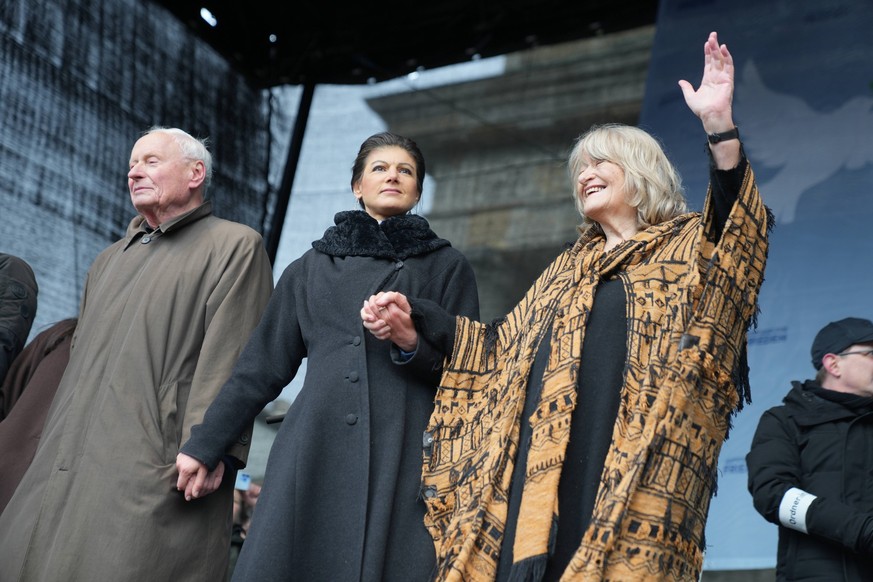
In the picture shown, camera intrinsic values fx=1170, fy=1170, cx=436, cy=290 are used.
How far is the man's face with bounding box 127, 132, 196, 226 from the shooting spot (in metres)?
3.53

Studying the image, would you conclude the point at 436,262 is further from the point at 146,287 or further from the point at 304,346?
the point at 146,287

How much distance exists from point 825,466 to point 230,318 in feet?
5.78

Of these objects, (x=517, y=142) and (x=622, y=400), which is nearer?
(x=622, y=400)

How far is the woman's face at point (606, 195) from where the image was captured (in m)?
2.81

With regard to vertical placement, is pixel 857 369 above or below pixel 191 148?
below

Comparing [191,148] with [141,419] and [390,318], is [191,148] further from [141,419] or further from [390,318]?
[390,318]

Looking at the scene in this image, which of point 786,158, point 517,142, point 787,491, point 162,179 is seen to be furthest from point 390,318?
point 517,142

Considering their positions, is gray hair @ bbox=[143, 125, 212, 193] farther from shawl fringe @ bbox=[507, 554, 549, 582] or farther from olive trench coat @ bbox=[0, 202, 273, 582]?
shawl fringe @ bbox=[507, 554, 549, 582]

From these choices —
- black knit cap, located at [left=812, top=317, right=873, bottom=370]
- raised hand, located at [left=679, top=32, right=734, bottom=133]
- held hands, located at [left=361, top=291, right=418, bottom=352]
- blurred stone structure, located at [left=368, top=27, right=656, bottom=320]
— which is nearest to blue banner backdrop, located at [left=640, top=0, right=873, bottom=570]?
blurred stone structure, located at [left=368, top=27, right=656, bottom=320]

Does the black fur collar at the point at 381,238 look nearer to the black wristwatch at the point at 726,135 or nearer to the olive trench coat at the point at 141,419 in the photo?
the olive trench coat at the point at 141,419

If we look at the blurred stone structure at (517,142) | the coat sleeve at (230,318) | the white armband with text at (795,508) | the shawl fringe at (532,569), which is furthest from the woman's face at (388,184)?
the blurred stone structure at (517,142)

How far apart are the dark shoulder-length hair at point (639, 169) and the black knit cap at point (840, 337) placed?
1.04 metres

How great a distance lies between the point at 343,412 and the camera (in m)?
2.88

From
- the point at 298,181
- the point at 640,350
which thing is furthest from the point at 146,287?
the point at 298,181
